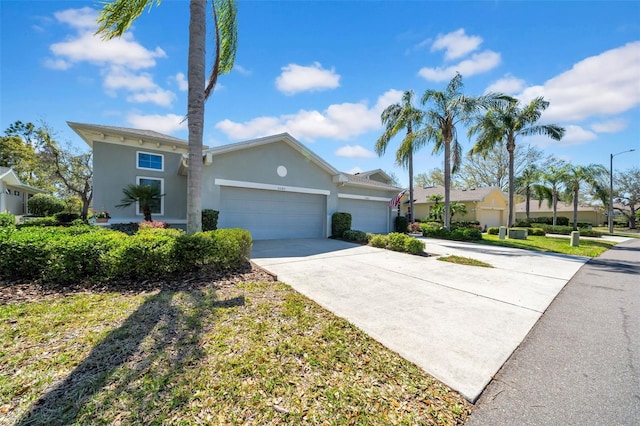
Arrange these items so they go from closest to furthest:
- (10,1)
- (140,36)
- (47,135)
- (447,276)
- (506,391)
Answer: (506,391) → (447,276) → (10,1) → (140,36) → (47,135)

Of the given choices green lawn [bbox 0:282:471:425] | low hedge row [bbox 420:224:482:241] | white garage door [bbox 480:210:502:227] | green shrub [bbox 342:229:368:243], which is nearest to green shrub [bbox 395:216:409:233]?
low hedge row [bbox 420:224:482:241]

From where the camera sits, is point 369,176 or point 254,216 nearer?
point 254,216

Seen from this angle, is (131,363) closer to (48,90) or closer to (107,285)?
(107,285)

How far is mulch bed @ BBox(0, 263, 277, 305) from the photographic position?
13.7 feet

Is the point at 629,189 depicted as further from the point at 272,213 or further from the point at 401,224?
the point at 272,213

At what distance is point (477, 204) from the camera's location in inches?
1003

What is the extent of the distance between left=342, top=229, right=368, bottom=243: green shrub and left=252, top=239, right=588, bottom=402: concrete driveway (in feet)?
11.8

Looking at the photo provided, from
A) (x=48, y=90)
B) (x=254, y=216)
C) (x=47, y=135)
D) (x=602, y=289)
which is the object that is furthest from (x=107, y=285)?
(x=47, y=135)

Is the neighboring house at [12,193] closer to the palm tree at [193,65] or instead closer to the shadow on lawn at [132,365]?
the palm tree at [193,65]

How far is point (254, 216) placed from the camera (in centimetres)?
1180

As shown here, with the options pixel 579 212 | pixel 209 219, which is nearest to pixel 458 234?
pixel 209 219

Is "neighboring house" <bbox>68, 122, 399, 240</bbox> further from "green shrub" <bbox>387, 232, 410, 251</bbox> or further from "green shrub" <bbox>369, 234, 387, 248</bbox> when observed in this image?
"green shrub" <bbox>387, 232, 410, 251</bbox>

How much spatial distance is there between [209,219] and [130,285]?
5.25 meters

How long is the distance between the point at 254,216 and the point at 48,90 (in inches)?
Result: 410
